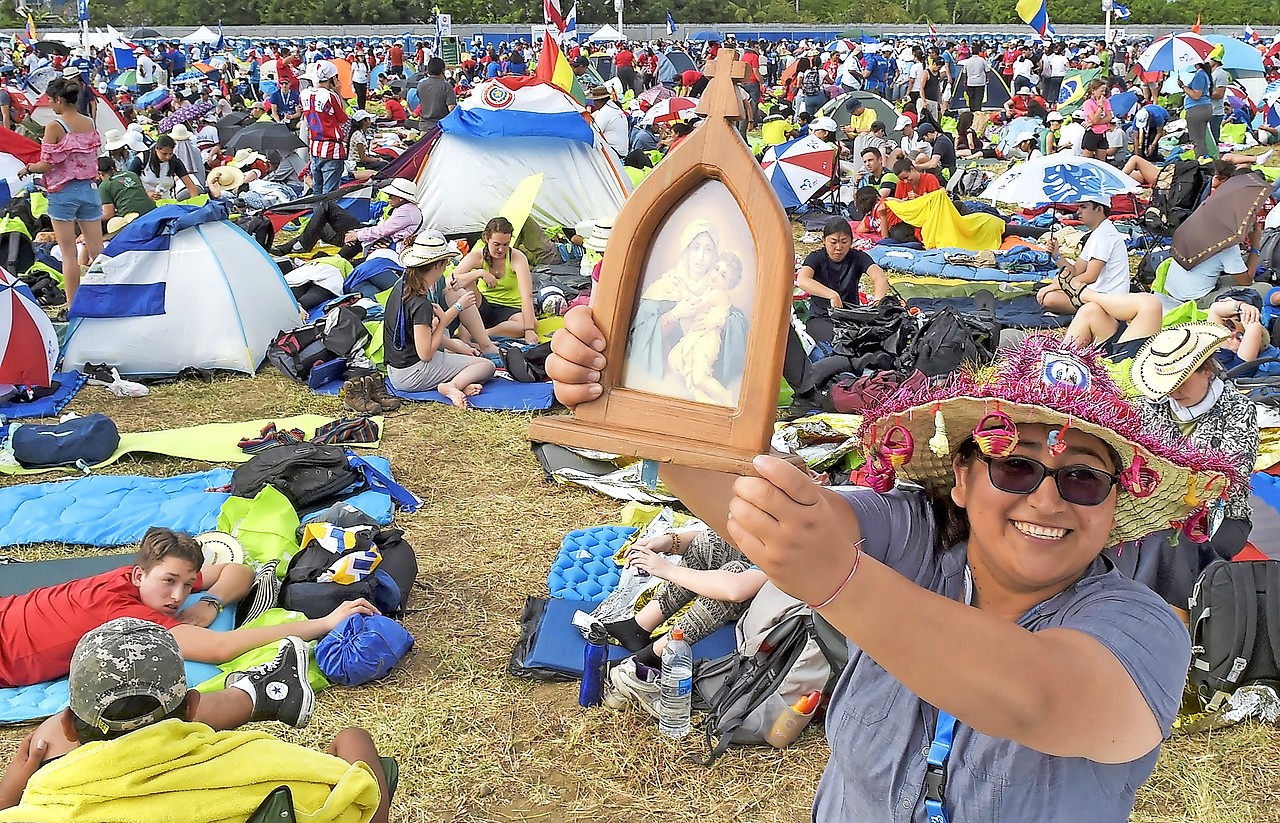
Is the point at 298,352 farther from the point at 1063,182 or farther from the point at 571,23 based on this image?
the point at 571,23

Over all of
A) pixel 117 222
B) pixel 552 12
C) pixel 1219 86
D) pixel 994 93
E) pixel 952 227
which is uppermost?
pixel 552 12

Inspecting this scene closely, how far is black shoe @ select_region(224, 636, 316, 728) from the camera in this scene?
2.98 m

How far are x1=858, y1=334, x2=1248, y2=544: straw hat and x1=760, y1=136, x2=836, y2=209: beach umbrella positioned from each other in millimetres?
9042

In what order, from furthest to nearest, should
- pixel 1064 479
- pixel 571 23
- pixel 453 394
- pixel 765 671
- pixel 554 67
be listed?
pixel 571 23
pixel 554 67
pixel 453 394
pixel 765 671
pixel 1064 479

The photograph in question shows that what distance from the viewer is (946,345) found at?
6.11 metres

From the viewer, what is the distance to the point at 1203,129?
42.1 ft

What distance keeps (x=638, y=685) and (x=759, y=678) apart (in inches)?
15.0

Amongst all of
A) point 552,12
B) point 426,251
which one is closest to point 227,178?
point 552,12

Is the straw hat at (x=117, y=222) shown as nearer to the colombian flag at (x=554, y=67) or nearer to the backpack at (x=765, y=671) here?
the colombian flag at (x=554, y=67)

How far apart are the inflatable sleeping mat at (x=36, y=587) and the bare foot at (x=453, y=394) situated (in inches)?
86.6

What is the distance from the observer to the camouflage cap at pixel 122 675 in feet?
6.72

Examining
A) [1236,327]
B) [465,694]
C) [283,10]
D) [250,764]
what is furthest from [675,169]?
[283,10]

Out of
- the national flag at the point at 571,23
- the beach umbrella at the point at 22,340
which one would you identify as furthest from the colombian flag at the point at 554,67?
the national flag at the point at 571,23

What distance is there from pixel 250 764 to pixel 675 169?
4.59ft
